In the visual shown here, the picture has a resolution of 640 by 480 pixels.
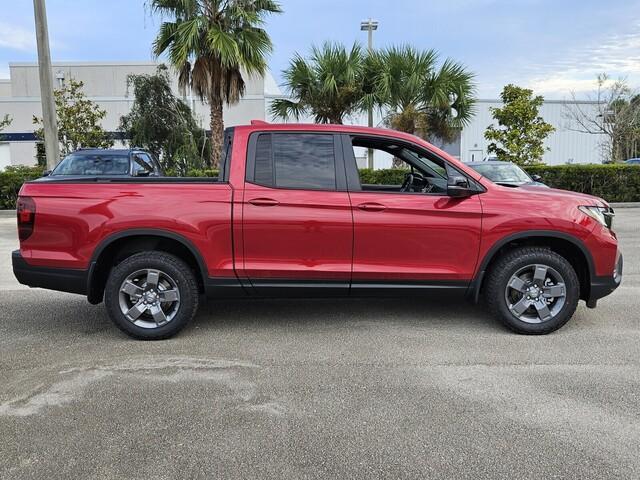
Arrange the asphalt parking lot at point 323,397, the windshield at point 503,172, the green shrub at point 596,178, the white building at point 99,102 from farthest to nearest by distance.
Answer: the white building at point 99,102 → the green shrub at point 596,178 → the windshield at point 503,172 → the asphalt parking lot at point 323,397

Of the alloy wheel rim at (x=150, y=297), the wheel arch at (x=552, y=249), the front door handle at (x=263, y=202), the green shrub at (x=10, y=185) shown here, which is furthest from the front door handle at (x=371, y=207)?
the green shrub at (x=10, y=185)

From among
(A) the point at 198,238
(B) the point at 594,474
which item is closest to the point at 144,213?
(A) the point at 198,238

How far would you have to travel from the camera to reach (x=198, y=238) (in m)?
4.45

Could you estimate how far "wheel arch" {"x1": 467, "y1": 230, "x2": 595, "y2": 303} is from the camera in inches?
179

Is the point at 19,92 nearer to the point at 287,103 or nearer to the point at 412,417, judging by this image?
the point at 287,103

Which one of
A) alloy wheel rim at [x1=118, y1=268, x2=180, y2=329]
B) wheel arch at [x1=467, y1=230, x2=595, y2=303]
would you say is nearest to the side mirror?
wheel arch at [x1=467, y1=230, x2=595, y2=303]

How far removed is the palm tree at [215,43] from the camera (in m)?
15.4

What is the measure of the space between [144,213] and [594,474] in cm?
360

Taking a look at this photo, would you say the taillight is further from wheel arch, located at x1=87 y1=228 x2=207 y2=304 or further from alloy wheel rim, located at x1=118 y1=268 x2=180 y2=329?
alloy wheel rim, located at x1=118 y1=268 x2=180 y2=329

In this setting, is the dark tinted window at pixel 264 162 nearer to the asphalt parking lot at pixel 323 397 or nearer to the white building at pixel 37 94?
the asphalt parking lot at pixel 323 397

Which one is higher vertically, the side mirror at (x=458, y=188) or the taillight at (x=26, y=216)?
the side mirror at (x=458, y=188)

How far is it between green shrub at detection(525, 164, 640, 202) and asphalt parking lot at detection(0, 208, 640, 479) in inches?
463

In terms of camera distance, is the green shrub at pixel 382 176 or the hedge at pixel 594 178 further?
the hedge at pixel 594 178

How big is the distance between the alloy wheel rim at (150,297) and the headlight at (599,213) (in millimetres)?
3591
